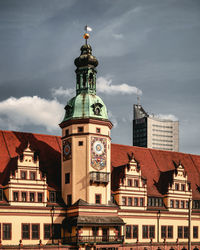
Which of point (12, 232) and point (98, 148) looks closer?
point (12, 232)

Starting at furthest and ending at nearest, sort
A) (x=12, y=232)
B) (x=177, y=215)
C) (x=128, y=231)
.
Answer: (x=177, y=215), (x=128, y=231), (x=12, y=232)

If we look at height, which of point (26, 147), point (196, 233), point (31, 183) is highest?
point (26, 147)

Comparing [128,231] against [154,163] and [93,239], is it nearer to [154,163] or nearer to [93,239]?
[93,239]

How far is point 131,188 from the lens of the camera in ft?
221

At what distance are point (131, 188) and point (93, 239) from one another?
1077 cm

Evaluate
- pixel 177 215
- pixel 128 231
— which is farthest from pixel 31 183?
pixel 177 215

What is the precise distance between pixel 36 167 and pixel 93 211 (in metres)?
9.01

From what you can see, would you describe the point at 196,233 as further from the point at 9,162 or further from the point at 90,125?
the point at 9,162

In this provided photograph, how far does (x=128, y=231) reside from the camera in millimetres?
65938

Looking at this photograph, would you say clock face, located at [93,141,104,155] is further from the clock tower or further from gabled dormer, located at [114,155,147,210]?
gabled dormer, located at [114,155,147,210]

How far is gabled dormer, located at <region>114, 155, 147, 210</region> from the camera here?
2608 inches

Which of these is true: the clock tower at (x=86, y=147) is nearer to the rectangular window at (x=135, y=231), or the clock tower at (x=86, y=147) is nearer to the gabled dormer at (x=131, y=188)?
the gabled dormer at (x=131, y=188)

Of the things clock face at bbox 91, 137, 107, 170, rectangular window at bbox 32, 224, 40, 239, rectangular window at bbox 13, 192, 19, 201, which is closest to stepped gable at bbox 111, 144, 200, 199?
clock face at bbox 91, 137, 107, 170

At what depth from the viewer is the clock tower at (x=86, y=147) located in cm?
6166
